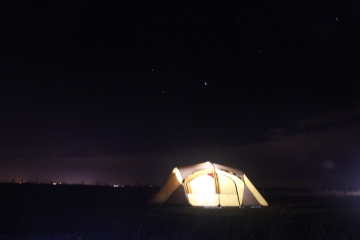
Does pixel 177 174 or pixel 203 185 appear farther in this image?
pixel 203 185

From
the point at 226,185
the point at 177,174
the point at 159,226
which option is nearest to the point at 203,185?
the point at 226,185

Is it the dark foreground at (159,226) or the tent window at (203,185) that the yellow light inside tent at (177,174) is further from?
the dark foreground at (159,226)

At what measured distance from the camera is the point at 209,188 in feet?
73.2

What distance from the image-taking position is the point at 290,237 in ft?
36.2

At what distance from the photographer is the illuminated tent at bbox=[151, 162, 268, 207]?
21391mm

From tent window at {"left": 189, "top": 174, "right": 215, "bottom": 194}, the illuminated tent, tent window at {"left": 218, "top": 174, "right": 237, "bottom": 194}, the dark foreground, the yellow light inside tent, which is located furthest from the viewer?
tent window at {"left": 189, "top": 174, "right": 215, "bottom": 194}

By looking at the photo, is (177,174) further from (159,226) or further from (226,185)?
(159,226)

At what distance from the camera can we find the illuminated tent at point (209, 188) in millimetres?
21391

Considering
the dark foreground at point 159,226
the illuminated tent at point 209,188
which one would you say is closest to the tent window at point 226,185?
the illuminated tent at point 209,188

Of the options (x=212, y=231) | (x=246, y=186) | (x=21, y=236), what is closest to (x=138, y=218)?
(x=212, y=231)

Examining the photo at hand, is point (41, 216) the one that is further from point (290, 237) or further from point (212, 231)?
point (290, 237)

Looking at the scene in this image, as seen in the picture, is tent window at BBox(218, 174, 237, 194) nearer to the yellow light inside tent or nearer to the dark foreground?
the yellow light inside tent

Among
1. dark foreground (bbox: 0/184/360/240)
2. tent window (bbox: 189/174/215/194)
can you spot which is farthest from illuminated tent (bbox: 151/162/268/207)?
dark foreground (bbox: 0/184/360/240)

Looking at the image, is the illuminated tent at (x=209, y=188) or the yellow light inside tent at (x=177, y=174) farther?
the yellow light inside tent at (x=177, y=174)
